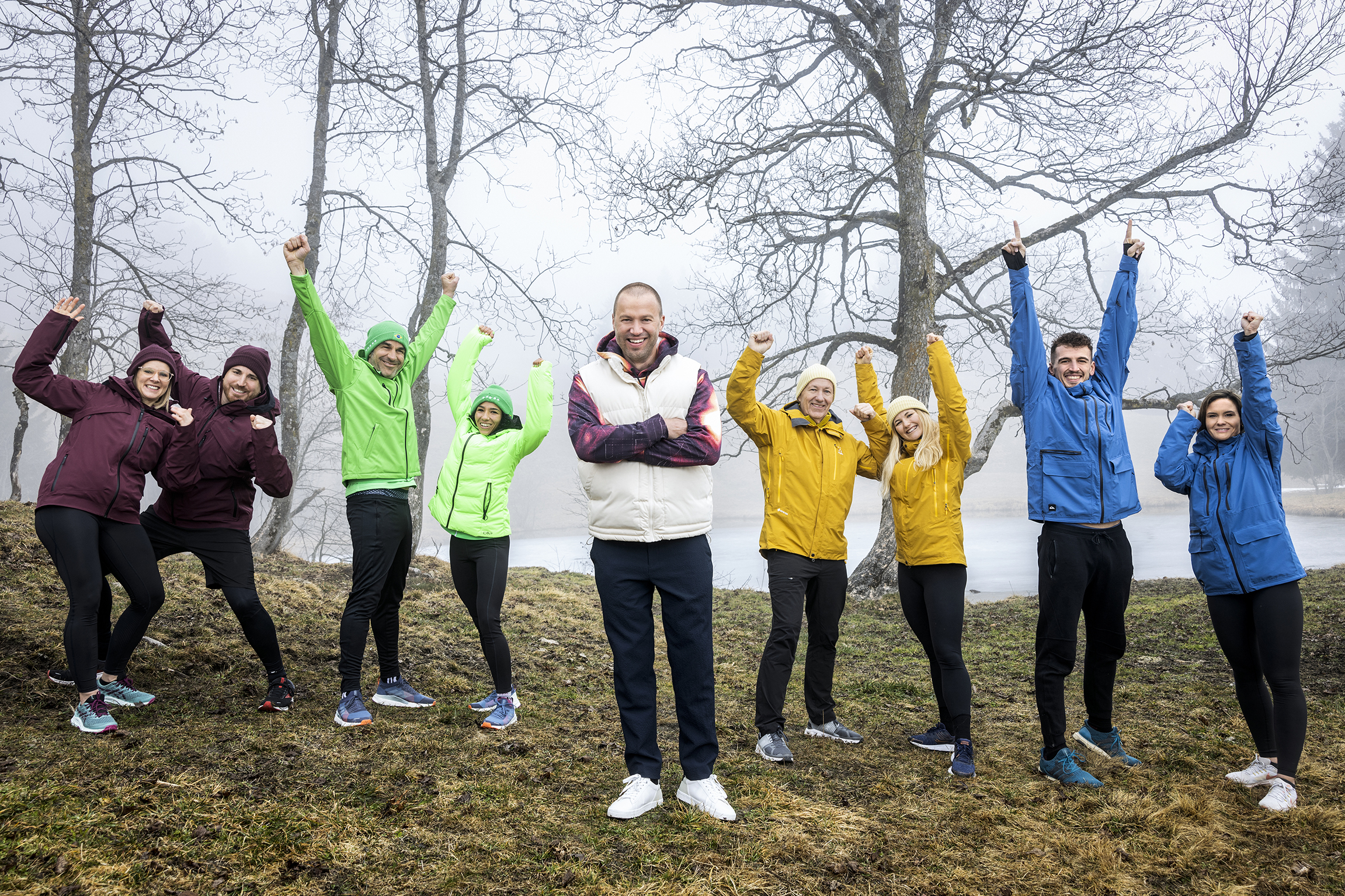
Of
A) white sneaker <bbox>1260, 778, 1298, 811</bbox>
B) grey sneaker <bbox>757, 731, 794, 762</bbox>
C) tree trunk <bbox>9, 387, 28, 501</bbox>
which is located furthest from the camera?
tree trunk <bbox>9, 387, 28, 501</bbox>

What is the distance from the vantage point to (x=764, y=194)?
11.2 metres

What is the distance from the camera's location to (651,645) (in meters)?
2.99

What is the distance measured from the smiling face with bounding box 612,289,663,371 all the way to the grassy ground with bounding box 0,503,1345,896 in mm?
1853

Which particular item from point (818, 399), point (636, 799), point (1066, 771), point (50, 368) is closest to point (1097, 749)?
point (1066, 771)

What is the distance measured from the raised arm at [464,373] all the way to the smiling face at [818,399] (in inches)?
79.2

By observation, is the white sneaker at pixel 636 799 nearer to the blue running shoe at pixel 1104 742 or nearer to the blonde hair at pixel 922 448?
the blonde hair at pixel 922 448

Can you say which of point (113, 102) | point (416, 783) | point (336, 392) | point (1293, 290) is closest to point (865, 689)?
point (416, 783)

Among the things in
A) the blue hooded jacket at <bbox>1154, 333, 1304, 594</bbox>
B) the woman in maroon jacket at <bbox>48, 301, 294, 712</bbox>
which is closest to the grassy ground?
the woman in maroon jacket at <bbox>48, 301, 294, 712</bbox>

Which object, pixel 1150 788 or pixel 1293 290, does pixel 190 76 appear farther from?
pixel 1293 290

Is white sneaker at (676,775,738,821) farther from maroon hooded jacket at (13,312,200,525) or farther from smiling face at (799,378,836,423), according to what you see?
maroon hooded jacket at (13,312,200,525)

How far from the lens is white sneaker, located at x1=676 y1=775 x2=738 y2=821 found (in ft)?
9.34

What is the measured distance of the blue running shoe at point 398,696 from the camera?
4328 millimetres

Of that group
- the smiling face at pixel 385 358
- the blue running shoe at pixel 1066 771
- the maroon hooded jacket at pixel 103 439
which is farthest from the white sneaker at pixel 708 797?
the maroon hooded jacket at pixel 103 439

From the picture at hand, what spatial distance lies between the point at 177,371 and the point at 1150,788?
17.9 ft
